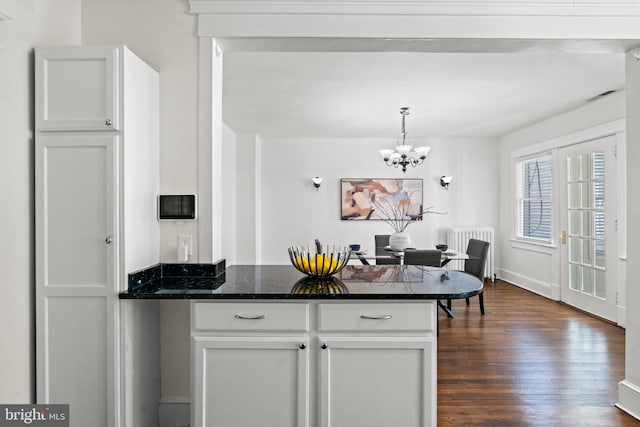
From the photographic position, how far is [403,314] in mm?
1996

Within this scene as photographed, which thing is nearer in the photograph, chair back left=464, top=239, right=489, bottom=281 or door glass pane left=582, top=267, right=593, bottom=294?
chair back left=464, top=239, right=489, bottom=281

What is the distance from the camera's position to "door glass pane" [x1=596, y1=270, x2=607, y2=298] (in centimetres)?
473

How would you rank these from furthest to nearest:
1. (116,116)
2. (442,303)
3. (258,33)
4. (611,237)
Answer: (442,303) < (611,237) < (258,33) < (116,116)

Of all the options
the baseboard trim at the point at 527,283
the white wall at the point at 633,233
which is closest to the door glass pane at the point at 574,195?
the baseboard trim at the point at 527,283

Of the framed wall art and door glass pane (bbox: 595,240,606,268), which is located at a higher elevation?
the framed wall art

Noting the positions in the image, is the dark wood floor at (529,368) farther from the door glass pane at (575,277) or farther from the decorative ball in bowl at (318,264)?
the decorative ball in bowl at (318,264)

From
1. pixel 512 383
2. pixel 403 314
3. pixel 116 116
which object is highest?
pixel 116 116

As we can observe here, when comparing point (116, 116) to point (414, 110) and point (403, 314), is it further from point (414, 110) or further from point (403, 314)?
point (414, 110)

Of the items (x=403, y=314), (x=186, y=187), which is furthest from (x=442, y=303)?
(x=186, y=187)

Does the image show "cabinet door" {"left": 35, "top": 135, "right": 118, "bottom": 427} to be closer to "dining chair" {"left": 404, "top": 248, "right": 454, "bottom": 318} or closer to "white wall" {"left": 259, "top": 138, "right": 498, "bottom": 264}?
"dining chair" {"left": 404, "top": 248, "right": 454, "bottom": 318}

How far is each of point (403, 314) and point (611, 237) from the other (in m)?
3.87

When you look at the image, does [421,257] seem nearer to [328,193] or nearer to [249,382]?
[249,382]

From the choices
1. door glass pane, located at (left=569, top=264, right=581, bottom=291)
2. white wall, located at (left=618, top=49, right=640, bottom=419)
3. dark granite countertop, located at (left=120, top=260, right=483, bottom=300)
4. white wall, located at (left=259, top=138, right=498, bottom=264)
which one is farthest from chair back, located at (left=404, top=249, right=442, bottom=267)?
white wall, located at (left=259, top=138, right=498, bottom=264)

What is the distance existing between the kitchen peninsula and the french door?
12.4 feet
